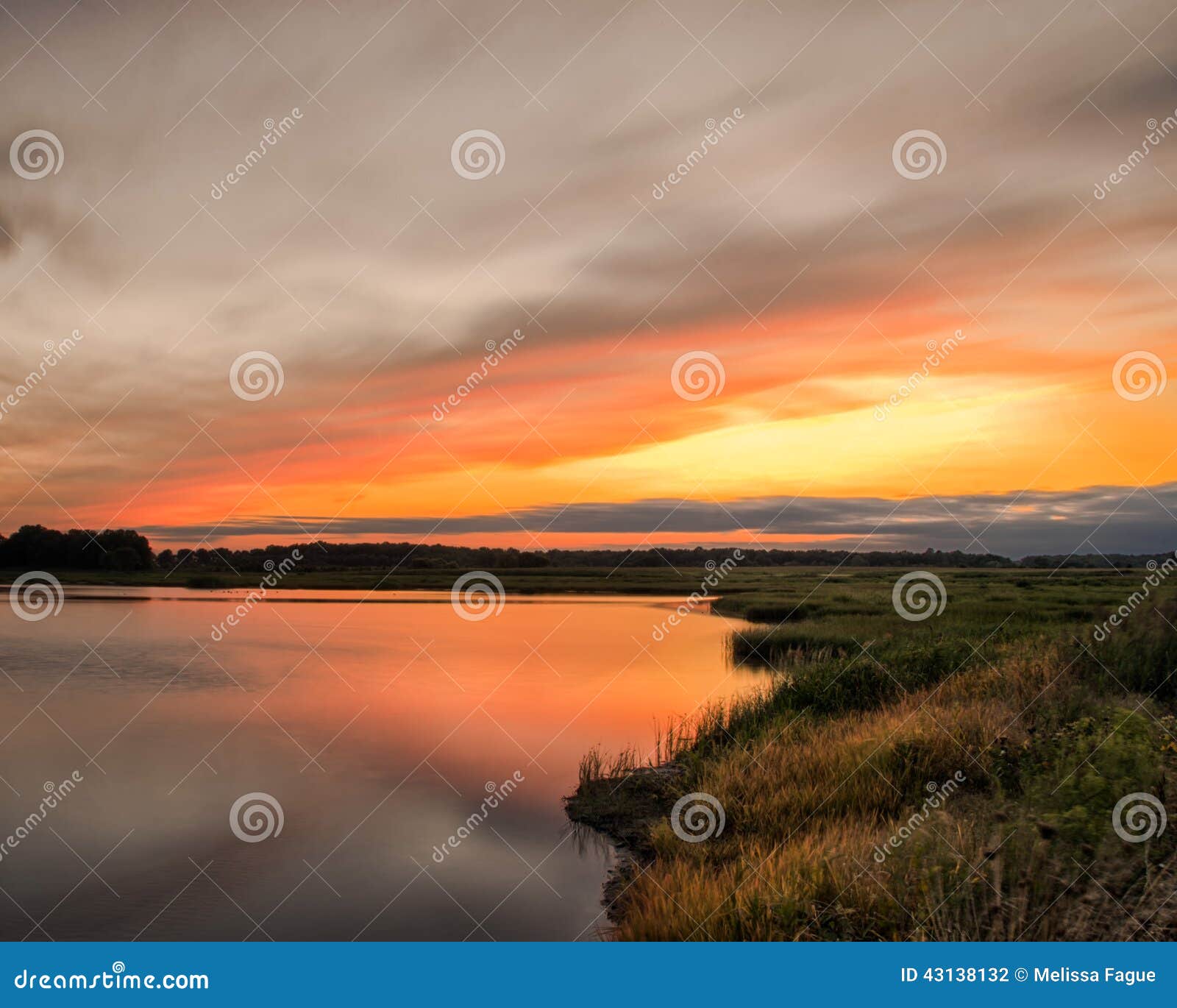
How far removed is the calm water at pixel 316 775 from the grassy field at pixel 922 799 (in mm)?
2030

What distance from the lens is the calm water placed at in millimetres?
11508

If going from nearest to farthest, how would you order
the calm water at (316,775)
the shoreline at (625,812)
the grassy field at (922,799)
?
the grassy field at (922,799), the calm water at (316,775), the shoreline at (625,812)

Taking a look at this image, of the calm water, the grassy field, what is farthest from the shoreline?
the calm water

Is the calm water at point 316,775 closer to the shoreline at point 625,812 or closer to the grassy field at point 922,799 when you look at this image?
the shoreline at point 625,812

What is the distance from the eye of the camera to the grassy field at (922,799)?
24.1 ft

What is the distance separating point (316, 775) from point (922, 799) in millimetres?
13656

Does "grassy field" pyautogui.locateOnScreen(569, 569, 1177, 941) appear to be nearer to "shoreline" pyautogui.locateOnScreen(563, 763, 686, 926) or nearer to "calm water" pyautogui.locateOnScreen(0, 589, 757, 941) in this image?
"shoreline" pyautogui.locateOnScreen(563, 763, 686, 926)

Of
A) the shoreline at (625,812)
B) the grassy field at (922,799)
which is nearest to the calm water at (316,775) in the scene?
the shoreline at (625,812)

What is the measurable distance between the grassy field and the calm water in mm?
2030

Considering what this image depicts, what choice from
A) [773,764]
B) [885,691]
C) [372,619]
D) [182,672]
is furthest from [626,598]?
[773,764]

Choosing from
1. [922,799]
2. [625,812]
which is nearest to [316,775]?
[625,812]

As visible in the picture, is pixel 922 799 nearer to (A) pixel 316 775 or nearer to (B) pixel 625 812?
(B) pixel 625 812

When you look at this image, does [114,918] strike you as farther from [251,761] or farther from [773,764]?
[773,764]

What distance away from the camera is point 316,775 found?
18.8 m
